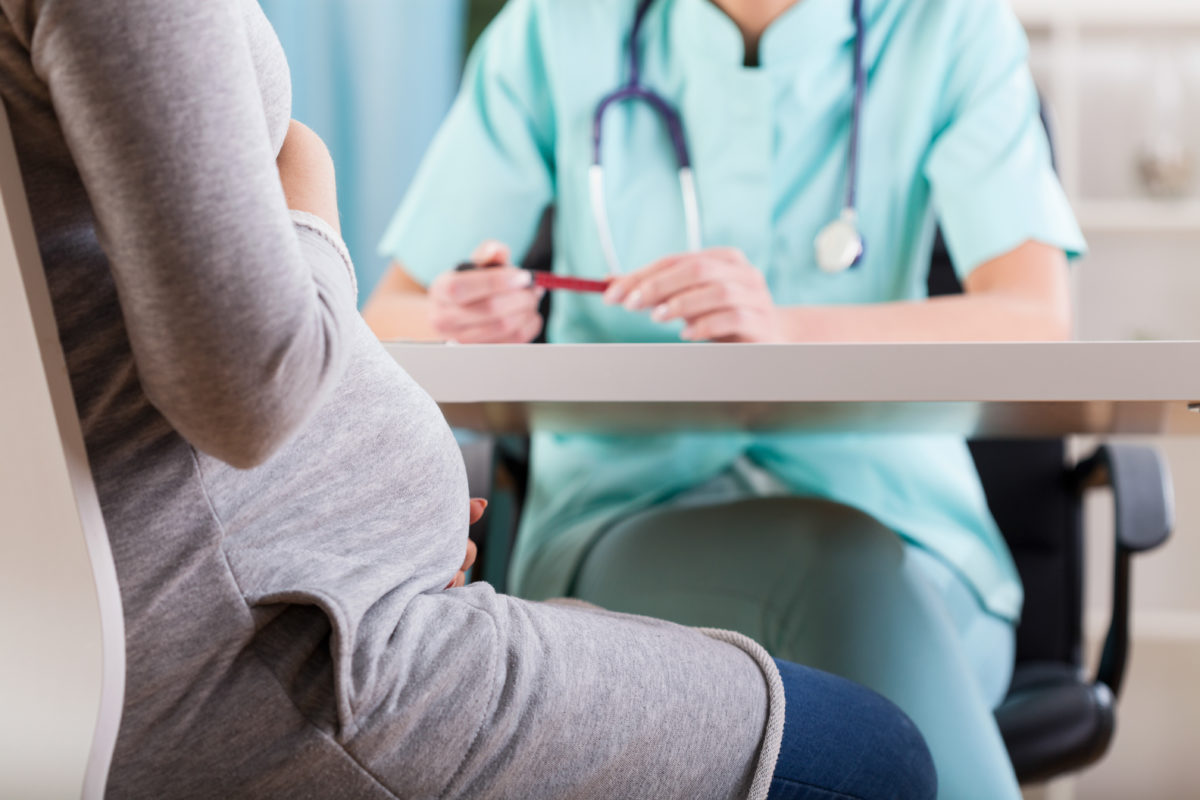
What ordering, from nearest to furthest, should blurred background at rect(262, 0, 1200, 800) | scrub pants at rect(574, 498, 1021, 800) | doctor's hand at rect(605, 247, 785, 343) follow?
scrub pants at rect(574, 498, 1021, 800) < doctor's hand at rect(605, 247, 785, 343) < blurred background at rect(262, 0, 1200, 800)

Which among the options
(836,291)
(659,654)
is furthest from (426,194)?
(659,654)

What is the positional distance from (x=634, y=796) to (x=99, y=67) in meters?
0.32

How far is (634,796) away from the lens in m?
0.44

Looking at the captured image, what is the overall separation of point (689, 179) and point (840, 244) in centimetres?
16

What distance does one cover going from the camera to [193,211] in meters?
0.34

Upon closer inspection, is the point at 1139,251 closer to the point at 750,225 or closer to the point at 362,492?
the point at 750,225

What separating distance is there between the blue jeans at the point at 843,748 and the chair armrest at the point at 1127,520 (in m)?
0.54

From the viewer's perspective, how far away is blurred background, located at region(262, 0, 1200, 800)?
77.6 inches

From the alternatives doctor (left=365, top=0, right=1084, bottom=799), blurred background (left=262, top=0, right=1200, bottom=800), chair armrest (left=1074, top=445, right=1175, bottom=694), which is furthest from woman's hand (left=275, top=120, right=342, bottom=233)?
blurred background (left=262, top=0, right=1200, bottom=800)

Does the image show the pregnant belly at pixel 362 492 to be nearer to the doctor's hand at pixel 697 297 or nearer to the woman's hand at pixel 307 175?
the woman's hand at pixel 307 175

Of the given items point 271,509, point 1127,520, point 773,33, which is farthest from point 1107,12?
point 271,509

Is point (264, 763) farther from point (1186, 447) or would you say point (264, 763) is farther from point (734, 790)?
point (1186, 447)

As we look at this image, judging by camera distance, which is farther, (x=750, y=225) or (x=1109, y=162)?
(x=1109, y=162)

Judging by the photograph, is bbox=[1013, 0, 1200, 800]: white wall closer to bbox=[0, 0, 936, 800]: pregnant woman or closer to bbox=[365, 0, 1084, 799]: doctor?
bbox=[365, 0, 1084, 799]: doctor
